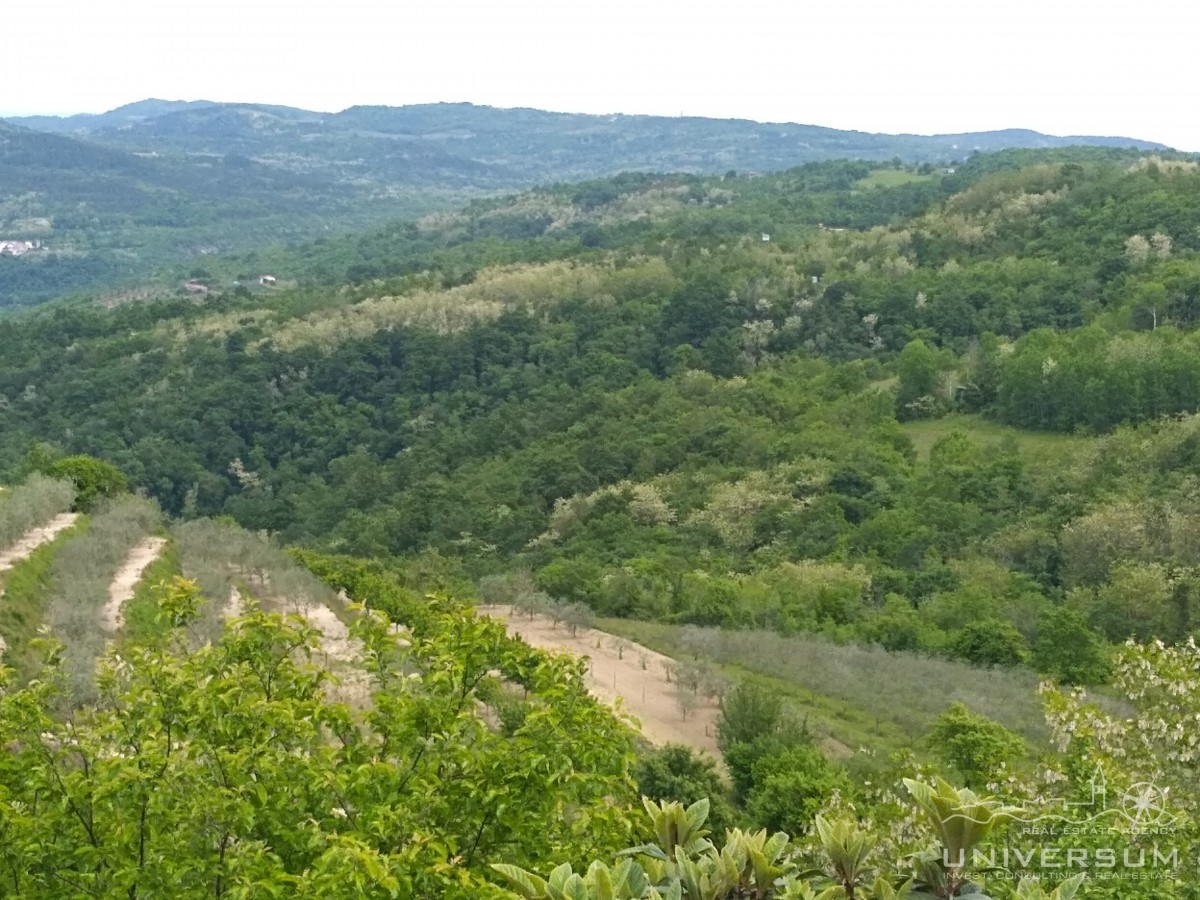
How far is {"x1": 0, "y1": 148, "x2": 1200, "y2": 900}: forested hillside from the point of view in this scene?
243 inches

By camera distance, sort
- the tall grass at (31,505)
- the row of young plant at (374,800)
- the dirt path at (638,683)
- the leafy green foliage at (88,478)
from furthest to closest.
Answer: the leafy green foliage at (88,478), the tall grass at (31,505), the dirt path at (638,683), the row of young plant at (374,800)

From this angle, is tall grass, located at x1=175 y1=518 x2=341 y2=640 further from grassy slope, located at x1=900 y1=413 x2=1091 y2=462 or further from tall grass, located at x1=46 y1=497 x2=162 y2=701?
grassy slope, located at x1=900 y1=413 x2=1091 y2=462

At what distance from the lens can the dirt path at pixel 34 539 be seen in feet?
71.9

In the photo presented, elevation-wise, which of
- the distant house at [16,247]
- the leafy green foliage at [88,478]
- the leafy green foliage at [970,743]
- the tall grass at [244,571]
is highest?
the leafy green foliage at [970,743]

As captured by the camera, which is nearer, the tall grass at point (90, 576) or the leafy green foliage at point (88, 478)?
the tall grass at point (90, 576)

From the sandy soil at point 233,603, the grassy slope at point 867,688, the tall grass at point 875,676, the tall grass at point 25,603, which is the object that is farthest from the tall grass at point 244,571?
the tall grass at point 875,676

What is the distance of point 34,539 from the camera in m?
24.5

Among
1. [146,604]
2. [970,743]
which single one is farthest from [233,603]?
[970,743]

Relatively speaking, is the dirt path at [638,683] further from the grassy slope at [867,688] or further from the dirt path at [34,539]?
the dirt path at [34,539]

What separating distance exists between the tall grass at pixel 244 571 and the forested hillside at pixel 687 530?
0.19 meters

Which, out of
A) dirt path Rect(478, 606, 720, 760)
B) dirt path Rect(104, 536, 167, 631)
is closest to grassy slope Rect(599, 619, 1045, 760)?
dirt path Rect(478, 606, 720, 760)

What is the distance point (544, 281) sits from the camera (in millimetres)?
74875

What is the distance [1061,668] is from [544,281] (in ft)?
176

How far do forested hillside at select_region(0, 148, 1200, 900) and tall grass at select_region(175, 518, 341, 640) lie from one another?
0.61 ft
